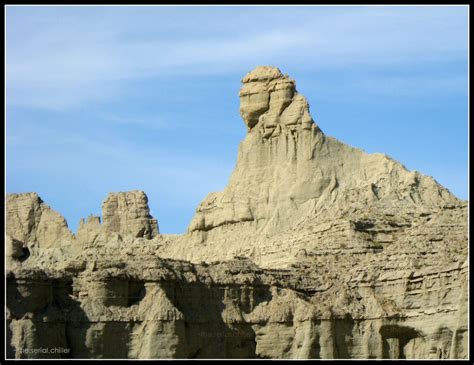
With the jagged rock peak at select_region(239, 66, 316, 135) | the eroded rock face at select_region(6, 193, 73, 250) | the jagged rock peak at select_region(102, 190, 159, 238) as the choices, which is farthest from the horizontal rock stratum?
the jagged rock peak at select_region(102, 190, 159, 238)

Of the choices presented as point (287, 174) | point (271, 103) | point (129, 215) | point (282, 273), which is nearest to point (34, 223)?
point (129, 215)

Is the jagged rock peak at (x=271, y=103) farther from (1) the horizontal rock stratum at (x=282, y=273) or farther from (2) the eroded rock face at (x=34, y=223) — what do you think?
(2) the eroded rock face at (x=34, y=223)

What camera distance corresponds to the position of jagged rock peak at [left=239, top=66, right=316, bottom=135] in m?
109

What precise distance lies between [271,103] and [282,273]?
25.1m

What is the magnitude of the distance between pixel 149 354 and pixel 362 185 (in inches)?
1165

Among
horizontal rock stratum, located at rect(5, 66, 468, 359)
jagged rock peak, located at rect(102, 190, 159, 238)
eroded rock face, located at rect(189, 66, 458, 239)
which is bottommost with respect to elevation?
horizontal rock stratum, located at rect(5, 66, 468, 359)

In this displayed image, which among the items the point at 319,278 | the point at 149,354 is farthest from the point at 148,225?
the point at 149,354

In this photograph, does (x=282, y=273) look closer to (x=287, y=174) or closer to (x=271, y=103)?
(x=287, y=174)

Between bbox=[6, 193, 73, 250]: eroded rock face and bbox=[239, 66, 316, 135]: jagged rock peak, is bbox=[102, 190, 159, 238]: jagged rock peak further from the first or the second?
bbox=[239, 66, 316, 135]: jagged rock peak

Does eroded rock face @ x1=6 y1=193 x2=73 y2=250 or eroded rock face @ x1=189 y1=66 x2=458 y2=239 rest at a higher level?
eroded rock face @ x1=6 y1=193 x2=73 y2=250

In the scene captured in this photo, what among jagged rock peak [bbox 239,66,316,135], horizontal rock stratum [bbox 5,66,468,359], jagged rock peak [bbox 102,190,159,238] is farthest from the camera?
jagged rock peak [bbox 102,190,159,238]

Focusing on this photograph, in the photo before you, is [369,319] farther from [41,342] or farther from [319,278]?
[41,342]

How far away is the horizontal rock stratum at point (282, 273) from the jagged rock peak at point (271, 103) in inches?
3.3

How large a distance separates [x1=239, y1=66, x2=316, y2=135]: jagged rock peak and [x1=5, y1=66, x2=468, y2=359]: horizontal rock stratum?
0.27 ft
